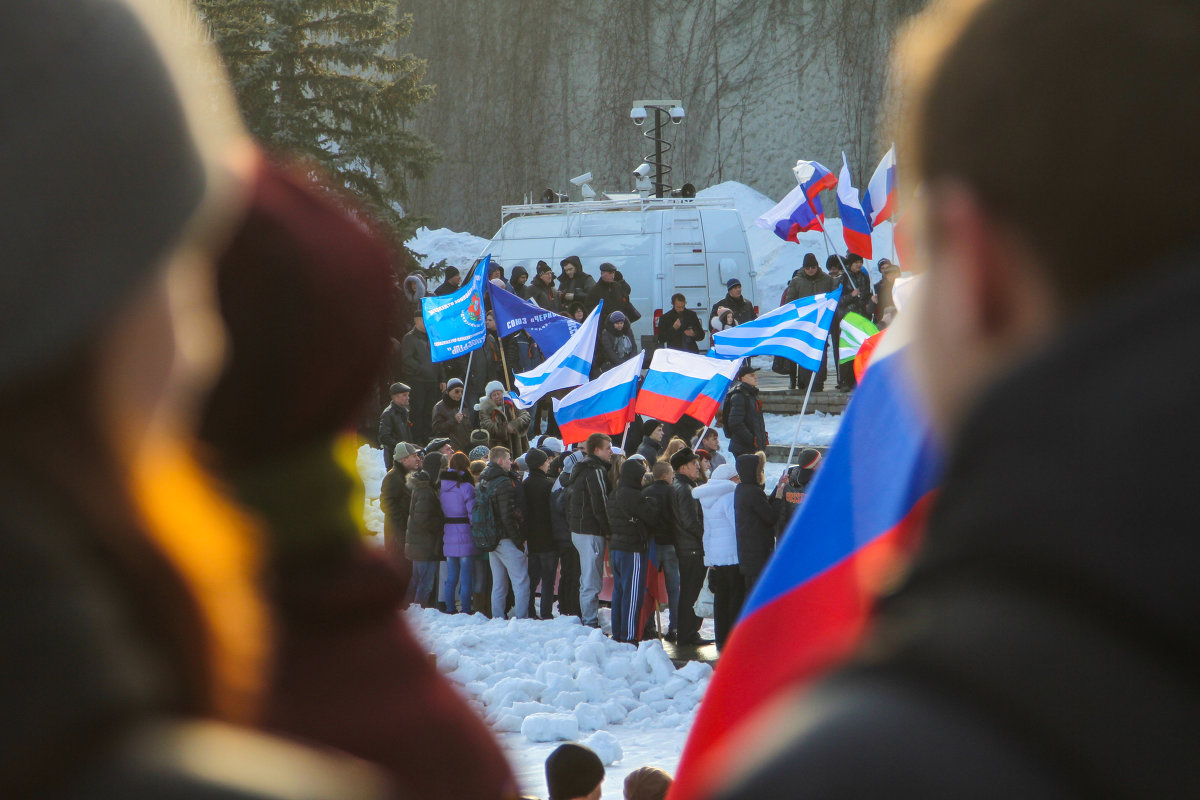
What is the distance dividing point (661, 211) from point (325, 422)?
20.3 m

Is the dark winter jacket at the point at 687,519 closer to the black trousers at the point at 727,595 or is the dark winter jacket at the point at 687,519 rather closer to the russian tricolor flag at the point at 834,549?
the black trousers at the point at 727,595

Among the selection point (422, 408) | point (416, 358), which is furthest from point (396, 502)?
point (422, 408)

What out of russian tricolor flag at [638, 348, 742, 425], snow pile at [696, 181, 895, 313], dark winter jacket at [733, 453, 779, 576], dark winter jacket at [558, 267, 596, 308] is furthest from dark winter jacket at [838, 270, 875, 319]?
snow pile at [696, 181, 895, 313]

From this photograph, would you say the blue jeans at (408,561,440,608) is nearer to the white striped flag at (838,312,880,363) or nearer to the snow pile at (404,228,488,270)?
the white striped flag at (838,312,880,363)

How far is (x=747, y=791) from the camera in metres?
0.61

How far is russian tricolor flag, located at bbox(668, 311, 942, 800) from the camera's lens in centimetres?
151

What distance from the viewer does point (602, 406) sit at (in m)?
12.1

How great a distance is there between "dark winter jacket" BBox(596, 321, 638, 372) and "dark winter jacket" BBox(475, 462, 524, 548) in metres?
5.09

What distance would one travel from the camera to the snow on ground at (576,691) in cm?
715

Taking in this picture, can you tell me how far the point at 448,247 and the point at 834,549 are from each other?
31.0 meters

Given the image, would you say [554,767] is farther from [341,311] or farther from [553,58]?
[553,58]

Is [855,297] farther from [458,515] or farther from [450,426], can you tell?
[458,515]

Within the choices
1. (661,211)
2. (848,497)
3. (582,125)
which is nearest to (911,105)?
(848,497)

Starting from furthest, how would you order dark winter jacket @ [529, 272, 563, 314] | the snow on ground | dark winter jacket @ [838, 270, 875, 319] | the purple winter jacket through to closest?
1. dark winter jacket @ [529, 272, 563, 314]
2. dark winter jacket @ [838, 270, 875, 319]
3. the purple winter jacket
4. the snow on ground
